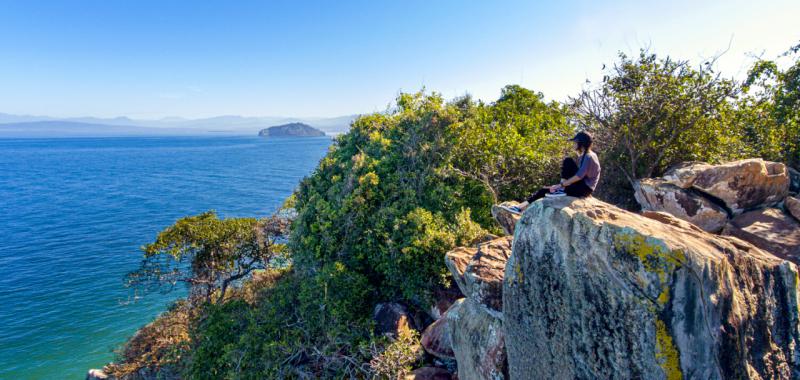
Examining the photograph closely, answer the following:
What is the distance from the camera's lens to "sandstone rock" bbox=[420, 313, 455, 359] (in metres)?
12.1

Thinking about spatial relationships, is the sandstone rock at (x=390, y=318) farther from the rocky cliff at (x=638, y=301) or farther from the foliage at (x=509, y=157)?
the foliage at (x=509, y=157)

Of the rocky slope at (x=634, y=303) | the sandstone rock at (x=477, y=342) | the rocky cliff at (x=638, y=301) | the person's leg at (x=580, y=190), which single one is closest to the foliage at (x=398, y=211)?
the sandstone rock at (x=477, y=342)

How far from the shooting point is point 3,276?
32.4 m

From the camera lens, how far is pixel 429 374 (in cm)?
1162

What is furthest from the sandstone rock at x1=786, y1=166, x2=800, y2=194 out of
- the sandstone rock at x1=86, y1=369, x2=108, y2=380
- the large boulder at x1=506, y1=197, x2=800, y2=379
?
the sandstone rock at x1=86, y1=369, x2=108, y2=380

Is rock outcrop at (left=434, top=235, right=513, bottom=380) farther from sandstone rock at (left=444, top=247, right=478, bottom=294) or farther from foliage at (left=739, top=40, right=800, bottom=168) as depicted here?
foliage at (left=739, top=40, right=800, bottom=168)

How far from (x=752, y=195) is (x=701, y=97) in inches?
214

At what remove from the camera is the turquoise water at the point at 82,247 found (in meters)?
24.6

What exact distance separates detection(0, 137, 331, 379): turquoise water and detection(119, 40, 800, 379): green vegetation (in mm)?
6957

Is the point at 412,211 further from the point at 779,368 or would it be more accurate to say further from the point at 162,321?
the point at 162,321

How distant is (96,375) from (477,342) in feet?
76.6

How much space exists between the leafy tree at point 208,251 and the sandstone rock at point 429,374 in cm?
1494

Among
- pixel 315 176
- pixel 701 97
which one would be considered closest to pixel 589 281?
pixel 701 97

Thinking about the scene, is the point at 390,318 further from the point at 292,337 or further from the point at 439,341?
the point at 292,337
